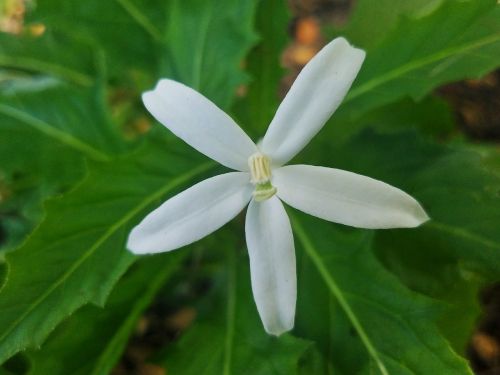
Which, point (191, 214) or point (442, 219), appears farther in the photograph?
point (442, 219)

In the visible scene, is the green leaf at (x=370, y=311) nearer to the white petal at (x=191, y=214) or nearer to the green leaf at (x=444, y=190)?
the green leaf at (x=444, y=190)

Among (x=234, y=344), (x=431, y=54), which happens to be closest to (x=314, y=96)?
(x=431, y=54)

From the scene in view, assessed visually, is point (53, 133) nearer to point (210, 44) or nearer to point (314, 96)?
point (210, 44)

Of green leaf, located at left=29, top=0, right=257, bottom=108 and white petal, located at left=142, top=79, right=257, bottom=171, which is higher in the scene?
green leaf, located at left=29, top=0, right=257, bottom=108

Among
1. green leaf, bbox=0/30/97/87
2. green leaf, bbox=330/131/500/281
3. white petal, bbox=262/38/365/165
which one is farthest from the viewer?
green leaf, bbox=0/30/97/87

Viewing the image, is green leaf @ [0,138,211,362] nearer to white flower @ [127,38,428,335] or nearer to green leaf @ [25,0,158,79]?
white flower @ [127,38,428,335]

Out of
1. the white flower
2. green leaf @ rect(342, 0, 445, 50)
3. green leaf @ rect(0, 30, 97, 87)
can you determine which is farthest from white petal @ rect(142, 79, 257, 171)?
green leaf @ rect(0, 30, 97, 87)
